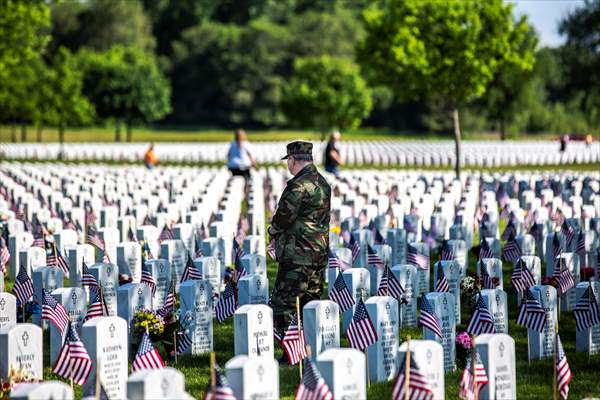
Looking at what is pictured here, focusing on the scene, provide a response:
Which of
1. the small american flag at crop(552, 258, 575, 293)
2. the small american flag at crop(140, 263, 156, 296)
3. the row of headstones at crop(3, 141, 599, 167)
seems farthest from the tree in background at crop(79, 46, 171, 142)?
the small american flag at crop(552, 258, 575, 293)

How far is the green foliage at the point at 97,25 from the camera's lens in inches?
3871

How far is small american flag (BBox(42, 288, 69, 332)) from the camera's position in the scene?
10.4m

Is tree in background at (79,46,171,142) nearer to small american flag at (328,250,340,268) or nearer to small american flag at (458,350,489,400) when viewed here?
small american flag at (328,250,340,268)

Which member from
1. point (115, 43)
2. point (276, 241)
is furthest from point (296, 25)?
point (276, 241)

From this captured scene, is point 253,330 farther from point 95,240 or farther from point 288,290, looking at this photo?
point 95,240

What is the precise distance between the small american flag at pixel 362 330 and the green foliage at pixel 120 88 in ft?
229

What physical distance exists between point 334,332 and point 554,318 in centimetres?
230

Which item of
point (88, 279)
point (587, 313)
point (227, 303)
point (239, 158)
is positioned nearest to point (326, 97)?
point (239, 158)

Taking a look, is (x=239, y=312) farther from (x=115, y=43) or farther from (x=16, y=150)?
(x=115, y=43)

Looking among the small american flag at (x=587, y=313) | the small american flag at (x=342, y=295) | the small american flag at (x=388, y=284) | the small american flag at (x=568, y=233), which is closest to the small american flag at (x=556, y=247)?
the small american flag at (x=568, y=233)

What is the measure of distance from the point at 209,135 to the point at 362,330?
83453mm

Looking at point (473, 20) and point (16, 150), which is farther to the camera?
point (16, 150)

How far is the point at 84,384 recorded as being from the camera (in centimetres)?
880

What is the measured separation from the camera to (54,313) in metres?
10.4
